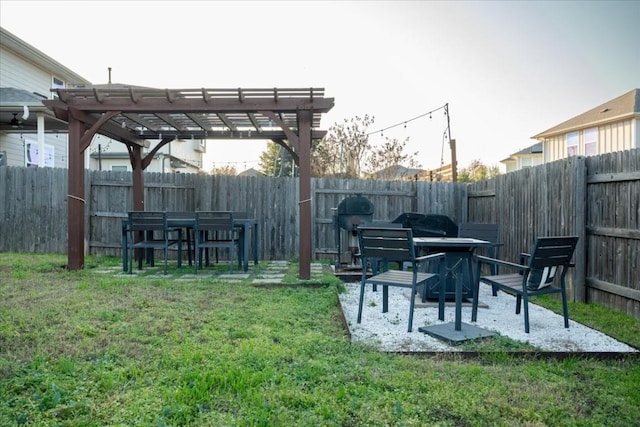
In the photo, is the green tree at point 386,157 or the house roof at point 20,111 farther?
the green tree at point 386,157

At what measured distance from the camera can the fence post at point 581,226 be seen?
501 cm

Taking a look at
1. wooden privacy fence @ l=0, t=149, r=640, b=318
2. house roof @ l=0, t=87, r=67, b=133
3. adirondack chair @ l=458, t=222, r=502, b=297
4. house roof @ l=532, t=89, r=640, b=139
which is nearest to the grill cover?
adirondack chair @ l=458, t=222, r=502, b=297

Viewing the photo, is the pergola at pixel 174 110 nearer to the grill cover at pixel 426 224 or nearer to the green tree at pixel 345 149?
the grill cover at pixel 426 224

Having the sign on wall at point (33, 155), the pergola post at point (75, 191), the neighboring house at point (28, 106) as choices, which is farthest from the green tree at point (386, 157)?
the pergola post at point (75, 191)

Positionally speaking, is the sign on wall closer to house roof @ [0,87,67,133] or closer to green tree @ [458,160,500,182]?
house roof @ [0,87,67,133]

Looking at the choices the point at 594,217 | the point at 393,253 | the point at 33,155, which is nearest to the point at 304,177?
the point at 393,253

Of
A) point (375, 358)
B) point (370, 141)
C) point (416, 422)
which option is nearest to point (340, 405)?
point (416, 422)

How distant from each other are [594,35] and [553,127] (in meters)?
10.0

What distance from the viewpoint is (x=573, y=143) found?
1614 cm

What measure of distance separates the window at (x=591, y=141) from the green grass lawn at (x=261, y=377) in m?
13.3

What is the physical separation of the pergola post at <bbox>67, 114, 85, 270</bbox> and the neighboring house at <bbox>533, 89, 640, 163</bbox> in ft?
49.4

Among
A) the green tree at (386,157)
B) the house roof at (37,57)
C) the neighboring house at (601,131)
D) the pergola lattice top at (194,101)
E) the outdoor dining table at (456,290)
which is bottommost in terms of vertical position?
the outdoor dining table at (456,290)

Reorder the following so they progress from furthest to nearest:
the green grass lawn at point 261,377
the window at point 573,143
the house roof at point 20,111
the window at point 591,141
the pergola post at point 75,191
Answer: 1. the window at point 573,143
2. the window at point 591,141
3. the house roof at point 20,111
4. the pergola post at point 75,191
5. the green grass lawn at point 261,377

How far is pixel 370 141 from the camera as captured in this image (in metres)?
16.2
